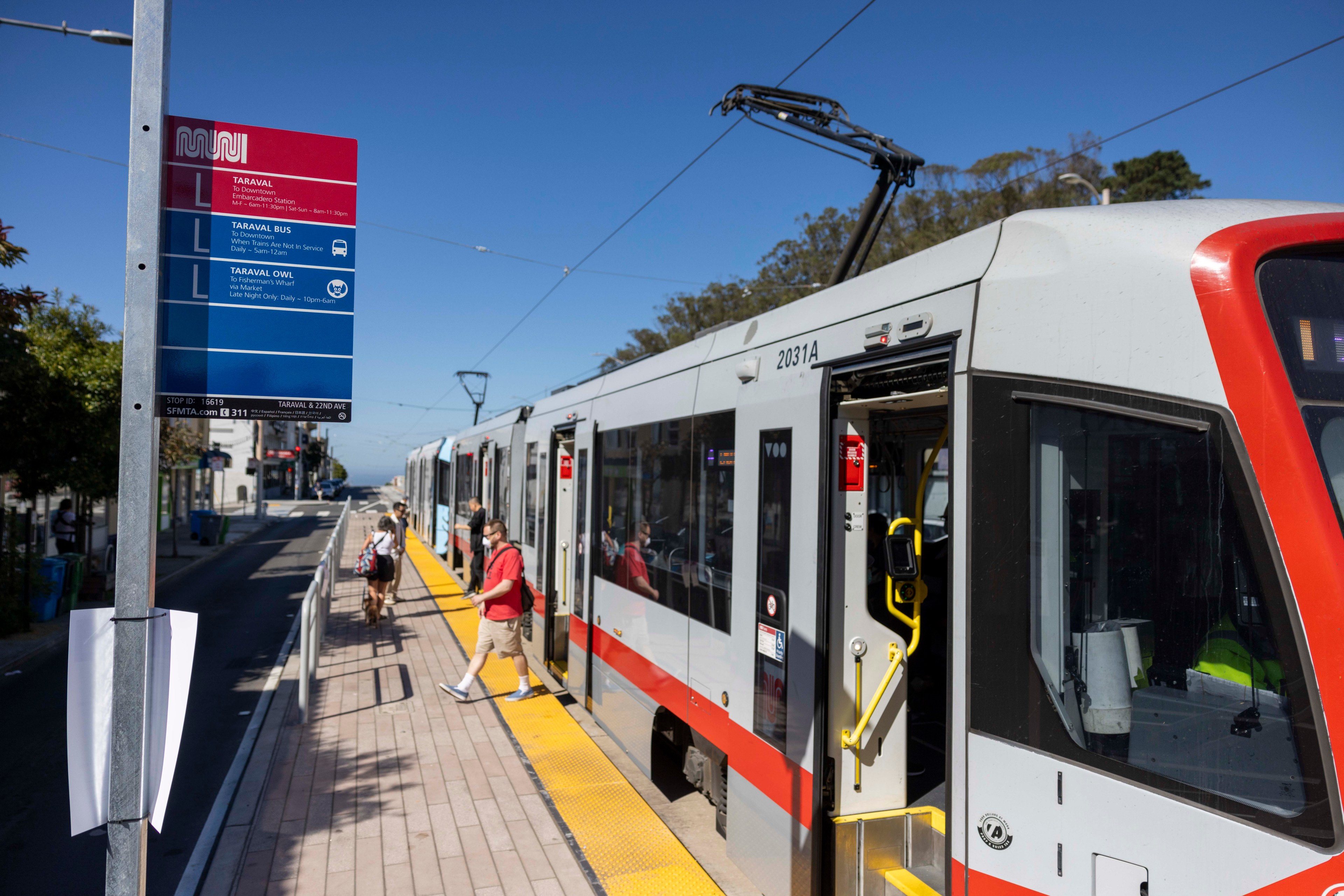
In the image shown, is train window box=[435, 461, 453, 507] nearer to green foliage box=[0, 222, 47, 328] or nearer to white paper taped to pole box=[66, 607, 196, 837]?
green foliage box=[0, 222, 47, 328]

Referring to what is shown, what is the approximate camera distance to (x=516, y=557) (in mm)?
8344

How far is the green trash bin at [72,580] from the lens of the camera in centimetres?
1443

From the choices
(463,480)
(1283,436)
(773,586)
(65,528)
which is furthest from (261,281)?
(65,528)

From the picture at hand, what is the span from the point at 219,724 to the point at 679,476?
219 inches

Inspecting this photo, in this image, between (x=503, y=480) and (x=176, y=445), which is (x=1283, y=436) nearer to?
(x=503, y=480)

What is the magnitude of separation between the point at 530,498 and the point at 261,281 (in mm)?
→ 7786

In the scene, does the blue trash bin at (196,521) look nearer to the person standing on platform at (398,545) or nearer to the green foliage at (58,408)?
the green foliage at (58,408)

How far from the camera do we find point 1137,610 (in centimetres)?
257

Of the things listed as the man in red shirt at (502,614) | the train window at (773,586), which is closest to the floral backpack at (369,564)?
the man in red shirt at (502,614)

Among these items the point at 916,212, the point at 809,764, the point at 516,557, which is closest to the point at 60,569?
the point at 516,557

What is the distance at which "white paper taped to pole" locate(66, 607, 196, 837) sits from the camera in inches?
95.4

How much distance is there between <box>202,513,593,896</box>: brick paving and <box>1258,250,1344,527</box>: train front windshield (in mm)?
4034

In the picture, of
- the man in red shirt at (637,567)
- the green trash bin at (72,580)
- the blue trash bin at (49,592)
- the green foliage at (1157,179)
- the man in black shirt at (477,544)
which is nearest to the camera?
the man in red shirt at (637,567)

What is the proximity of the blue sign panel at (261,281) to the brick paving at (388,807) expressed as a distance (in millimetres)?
3118
